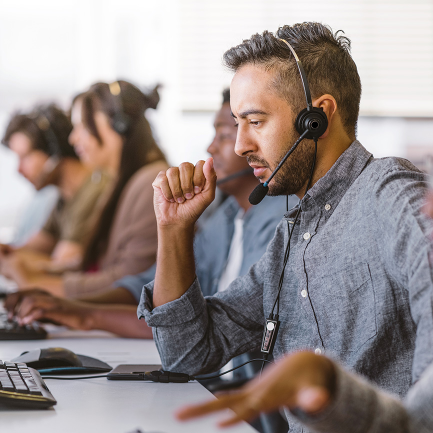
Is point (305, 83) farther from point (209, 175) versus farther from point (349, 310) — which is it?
point (349, 310)

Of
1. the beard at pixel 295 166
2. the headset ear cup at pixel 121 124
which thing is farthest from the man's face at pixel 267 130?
the headset ear cup at pixel 121 124

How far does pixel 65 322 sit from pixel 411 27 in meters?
2.43

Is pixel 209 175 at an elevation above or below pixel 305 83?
below

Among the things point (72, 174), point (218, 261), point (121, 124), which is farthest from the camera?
point (72, 174)

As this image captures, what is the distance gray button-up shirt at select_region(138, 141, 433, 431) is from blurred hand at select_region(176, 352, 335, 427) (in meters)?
0.18

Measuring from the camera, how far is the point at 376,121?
9.85ft

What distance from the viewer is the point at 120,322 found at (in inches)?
57.2

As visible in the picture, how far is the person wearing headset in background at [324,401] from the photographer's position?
19.0 inches

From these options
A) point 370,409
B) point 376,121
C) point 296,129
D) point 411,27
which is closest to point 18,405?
point 370,409

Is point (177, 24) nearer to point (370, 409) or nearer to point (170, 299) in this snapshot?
point (170, 299)

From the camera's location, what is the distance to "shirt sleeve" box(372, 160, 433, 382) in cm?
64

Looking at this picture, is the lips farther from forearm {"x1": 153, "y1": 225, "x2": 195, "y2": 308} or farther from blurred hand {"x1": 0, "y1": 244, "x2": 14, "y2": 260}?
blurred hand {"x1": 0, "y1": 244, "x2": 14, "y2": 260}

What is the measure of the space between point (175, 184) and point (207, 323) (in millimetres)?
263

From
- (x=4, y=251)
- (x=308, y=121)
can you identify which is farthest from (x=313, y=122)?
(x=4, y=251)
